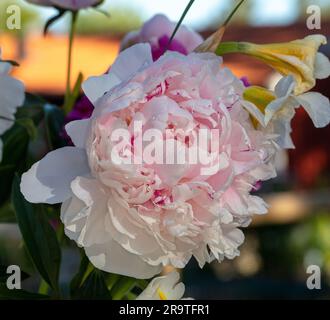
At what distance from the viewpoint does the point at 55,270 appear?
1.47 ft

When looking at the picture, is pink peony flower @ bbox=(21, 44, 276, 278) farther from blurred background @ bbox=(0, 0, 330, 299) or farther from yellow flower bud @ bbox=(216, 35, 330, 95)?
blurred background @ bbox=(0, 0, 330, 299)

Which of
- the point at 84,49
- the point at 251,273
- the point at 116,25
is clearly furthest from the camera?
the point at 116,25

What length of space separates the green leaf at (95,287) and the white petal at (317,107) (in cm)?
15

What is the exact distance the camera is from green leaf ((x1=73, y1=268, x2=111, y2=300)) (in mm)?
426

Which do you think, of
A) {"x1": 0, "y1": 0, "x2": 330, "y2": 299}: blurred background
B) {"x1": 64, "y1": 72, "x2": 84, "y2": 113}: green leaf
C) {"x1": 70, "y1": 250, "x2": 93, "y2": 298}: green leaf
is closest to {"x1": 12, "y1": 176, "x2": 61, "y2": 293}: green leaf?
{"x1": 70, "y1": 250, "x2": 93, "y2": 298}: green leaf

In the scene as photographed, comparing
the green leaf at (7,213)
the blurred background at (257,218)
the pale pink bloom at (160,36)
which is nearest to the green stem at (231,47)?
the pale pink bloom at (160,36)

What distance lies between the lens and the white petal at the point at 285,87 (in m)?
0.35

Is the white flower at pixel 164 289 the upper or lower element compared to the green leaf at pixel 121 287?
upper

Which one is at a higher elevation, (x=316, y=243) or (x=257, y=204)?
(x=257, y=204)

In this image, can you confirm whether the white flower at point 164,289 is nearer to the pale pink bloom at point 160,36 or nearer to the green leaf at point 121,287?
the green leaf at point 121,287

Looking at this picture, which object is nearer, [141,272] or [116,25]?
[141,272]
